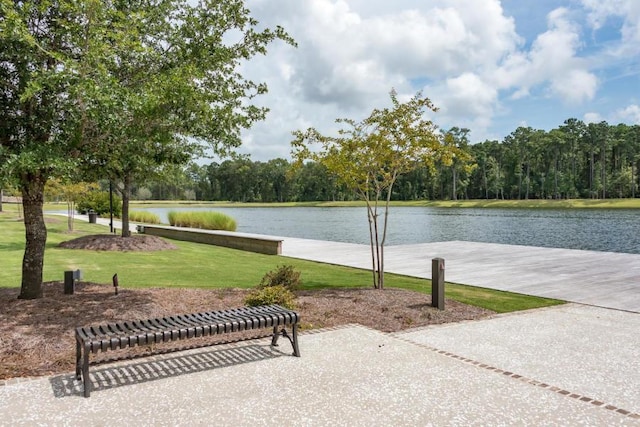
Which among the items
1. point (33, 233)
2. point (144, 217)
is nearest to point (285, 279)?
point (33, 233)

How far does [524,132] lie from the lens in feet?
275

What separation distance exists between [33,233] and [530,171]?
93202mm

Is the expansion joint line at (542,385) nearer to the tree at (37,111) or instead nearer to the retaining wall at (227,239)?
the tree at (37,111)

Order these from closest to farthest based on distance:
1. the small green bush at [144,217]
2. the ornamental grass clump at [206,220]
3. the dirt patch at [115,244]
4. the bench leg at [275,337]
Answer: the bench leg at [275,337] < the dirt patch at [115,244] < the ornamental grass clump at [206,220] < the small green bush at [144,217]

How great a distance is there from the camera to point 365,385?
456 centimetres

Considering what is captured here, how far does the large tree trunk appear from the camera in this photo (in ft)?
21.7

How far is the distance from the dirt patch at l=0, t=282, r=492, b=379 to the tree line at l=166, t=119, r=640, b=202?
57.4 meters

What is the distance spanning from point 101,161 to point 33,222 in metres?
1.33

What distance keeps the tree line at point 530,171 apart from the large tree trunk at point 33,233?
60.2 m

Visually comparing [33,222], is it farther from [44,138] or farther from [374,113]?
[374,113]

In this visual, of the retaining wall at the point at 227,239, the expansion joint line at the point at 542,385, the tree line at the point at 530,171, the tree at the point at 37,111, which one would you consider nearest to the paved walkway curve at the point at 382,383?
the expansion joint line at the point at 542,385

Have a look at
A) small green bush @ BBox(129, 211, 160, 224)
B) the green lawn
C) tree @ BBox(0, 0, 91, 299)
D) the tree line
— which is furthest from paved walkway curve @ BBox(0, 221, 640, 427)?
the tree line

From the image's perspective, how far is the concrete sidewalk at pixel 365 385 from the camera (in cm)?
389

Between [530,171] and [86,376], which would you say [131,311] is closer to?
[86,376]
